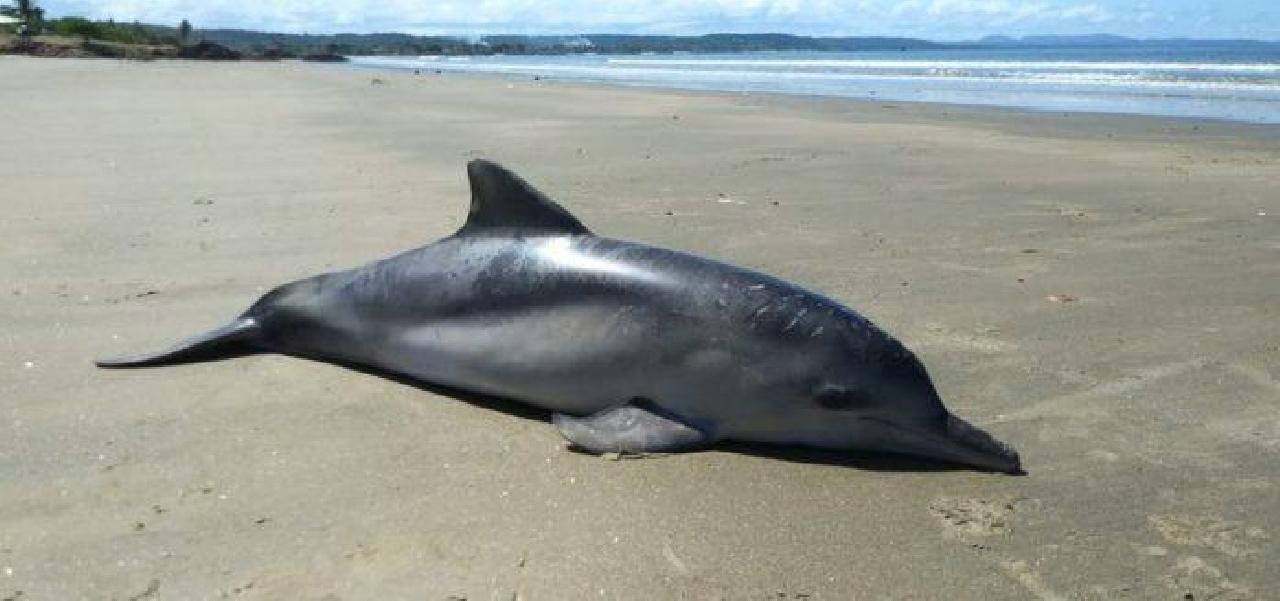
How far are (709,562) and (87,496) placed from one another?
210cm

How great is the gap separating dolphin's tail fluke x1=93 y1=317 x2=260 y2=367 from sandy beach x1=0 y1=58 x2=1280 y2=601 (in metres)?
0.09

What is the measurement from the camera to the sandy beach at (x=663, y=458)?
3311 millimetres

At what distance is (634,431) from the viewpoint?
167 inches

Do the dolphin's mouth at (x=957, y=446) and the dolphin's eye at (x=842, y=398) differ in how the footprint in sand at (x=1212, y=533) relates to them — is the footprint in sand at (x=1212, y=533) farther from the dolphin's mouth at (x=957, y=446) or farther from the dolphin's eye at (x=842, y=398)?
the dolphin's eye at (x=842, y=398)

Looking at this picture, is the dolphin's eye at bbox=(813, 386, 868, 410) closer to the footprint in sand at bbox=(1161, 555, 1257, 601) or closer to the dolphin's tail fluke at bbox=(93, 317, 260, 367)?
the footprint in sand at bbox=(1161, 555, 1257, 601)

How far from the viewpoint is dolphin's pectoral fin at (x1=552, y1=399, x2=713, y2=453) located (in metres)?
4.19

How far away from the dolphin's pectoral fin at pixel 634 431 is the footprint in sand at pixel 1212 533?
5.23ft

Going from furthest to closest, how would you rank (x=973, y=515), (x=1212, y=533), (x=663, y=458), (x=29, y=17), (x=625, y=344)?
(x=29, y=17) < (x=625, y=344) < (x=663, y=458) < (x=973, y=515) < (x=1212, y=533)

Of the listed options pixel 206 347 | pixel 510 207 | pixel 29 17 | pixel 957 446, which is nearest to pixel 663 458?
pixel 957 446

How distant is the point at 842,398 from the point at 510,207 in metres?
1.75

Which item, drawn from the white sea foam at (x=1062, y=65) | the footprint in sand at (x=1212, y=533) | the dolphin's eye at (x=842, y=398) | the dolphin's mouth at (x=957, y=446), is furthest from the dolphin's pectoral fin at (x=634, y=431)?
the white sea foam at (x=1062, y=65)

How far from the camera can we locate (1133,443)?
169 inches

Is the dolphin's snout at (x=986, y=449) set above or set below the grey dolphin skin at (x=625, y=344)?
below

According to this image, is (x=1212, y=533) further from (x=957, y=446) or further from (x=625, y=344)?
(x=625, y=344)
